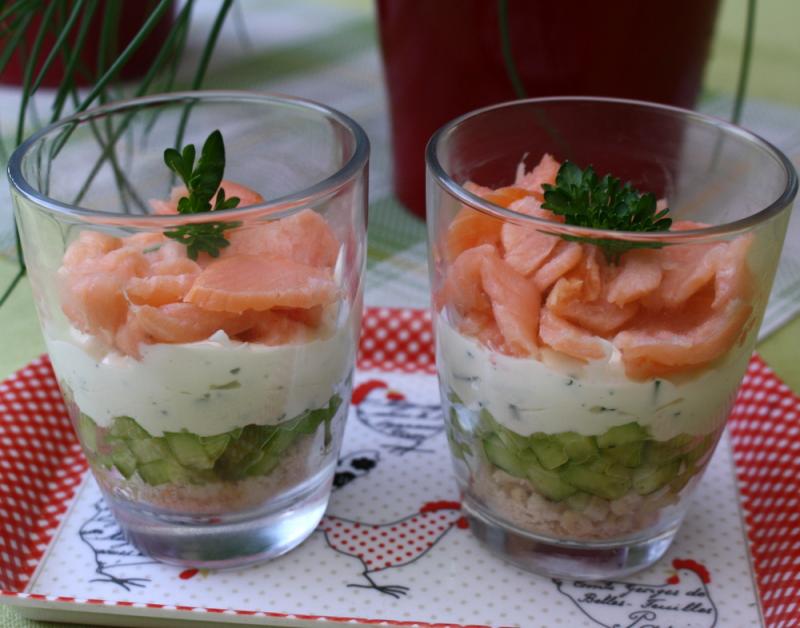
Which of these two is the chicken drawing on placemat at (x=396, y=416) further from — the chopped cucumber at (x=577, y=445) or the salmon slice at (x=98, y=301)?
Result: the salmon slice at (x=98, y=301)

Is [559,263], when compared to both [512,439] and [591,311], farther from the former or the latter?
[512,439]

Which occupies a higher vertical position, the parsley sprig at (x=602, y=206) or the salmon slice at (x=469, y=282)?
the parsley sprig at (x=602, y=206)

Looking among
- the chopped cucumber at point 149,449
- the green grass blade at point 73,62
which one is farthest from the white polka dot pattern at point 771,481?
the green grass blade at point 73,62

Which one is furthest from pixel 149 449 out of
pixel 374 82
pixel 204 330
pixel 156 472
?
pixel 374 82

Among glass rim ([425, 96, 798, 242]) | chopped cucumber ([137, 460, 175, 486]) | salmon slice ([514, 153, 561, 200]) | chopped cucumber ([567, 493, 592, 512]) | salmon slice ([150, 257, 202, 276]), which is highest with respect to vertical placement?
glass rim ([425, 96, 798, 242])

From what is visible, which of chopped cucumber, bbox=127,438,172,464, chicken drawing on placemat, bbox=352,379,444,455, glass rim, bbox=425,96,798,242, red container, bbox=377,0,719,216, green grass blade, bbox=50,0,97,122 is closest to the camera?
glass rim, bbox=425,96,798,242

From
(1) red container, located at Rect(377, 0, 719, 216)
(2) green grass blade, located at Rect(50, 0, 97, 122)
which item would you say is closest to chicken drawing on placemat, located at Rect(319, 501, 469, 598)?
(2) green grass blade, located at Rect(50, 0, 97, 122)

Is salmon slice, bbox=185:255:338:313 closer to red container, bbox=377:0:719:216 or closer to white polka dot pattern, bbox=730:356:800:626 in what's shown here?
white polka dot pattern, bbox=730:356:800:626

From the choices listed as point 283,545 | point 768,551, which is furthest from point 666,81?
point 283,545
